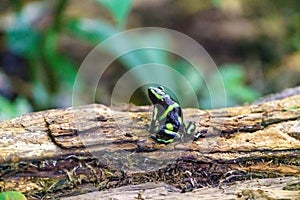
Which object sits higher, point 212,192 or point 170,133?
point 170,133

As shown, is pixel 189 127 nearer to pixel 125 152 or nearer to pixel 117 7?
pixel 125 152

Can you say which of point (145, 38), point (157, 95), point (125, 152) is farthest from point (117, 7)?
point (145, 38)

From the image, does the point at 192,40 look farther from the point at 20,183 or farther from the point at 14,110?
the point at 20,183

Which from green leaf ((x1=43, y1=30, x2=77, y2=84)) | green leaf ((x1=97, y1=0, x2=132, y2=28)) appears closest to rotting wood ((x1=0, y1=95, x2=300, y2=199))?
green leaf ((x1=97, y1=0, x2=132, y2=28))

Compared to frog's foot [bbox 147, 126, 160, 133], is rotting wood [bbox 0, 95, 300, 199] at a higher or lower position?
lower

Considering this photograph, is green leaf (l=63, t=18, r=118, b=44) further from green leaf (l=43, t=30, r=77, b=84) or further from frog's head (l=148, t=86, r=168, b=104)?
frog's head (l=148, t=86, r=168, b=104)

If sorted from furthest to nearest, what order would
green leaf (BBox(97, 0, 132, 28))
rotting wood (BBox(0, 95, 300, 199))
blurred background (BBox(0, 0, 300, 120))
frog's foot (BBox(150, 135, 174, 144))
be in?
1. blurred background (BBox(0, 0, 300, 120))
2. green leaf (BBox(97, 0, 132, 28))
3. frog's foot (BBox(150, 135, 174, 144))
4. rotting wood (BBox(0, 95, 300, 199))

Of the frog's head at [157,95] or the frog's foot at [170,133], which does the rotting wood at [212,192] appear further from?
the frog's head at [157,95]
